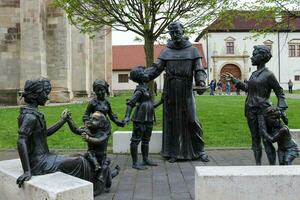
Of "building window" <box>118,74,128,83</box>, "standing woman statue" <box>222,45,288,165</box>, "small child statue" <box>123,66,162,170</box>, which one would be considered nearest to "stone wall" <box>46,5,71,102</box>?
"small child statue" <box>123,66,162,170</box>

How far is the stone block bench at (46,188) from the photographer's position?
4434 mm

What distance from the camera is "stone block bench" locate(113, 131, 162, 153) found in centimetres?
980

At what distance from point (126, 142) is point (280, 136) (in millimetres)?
4099

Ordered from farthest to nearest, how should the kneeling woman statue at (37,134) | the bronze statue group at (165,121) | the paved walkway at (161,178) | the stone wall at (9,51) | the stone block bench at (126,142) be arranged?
the stone wall at (9,51) → the stone block bench at (126,142) → the paved walkway at (161,178) → the bronze statue group at (165,121) → the kneeling woman statue at (37,134)

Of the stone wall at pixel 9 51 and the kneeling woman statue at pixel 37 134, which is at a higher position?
the stone wall at pixel 9 51

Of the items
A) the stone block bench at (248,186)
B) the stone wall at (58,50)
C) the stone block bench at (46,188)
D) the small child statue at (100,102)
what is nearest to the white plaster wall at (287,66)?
the stone wall at (58,50)

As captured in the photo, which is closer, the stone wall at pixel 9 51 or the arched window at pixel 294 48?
the stone wall at pixel 9 51

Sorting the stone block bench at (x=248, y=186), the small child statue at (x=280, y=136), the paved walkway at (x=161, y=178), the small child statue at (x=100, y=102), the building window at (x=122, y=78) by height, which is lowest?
the paved walkway at (x=161, y=178)

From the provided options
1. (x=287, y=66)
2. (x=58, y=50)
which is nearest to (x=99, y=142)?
(x=58, y=50)

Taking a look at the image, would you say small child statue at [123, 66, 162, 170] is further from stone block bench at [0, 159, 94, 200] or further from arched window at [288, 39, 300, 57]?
arched window at [288, 39, 300, 57]

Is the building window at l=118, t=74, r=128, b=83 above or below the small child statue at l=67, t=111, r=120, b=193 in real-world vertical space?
above

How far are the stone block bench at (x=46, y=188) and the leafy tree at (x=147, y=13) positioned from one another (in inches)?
353

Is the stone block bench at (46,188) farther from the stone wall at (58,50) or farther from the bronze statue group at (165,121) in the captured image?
the stone wall at (58,50)

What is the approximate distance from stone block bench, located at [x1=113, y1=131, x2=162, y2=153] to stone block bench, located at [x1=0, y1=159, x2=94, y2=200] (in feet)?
14.7
